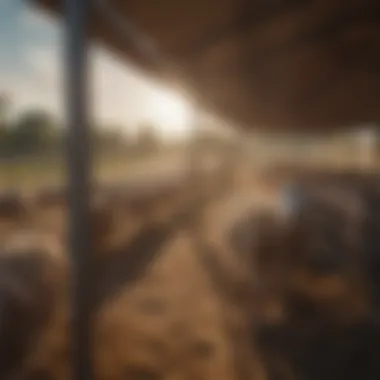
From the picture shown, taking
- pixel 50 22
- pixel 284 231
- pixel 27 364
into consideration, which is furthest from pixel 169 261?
pixel 50 22

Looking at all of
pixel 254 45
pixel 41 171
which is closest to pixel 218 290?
pixel 254 45

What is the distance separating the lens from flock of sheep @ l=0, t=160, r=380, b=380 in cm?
98

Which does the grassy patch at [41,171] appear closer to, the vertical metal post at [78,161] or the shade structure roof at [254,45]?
the vertical metal post at [78,161]

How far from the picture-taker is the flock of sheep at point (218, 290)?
0.98 meters

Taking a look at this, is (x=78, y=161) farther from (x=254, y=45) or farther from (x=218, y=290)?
(x=218, y=290)

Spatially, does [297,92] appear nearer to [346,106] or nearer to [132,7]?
[346,106]

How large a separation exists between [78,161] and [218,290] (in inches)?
44.3

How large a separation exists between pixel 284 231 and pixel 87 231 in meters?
1.63

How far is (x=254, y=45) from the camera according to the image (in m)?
1.32

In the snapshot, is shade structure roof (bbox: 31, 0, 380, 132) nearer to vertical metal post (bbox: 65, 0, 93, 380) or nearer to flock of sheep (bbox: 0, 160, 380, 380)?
vertical metal post (bbox: 65, 0, 93, 380)

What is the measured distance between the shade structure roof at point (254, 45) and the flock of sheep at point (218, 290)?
1.19 feet

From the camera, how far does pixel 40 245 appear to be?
1119 mm

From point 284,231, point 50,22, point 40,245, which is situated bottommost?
point 284,231

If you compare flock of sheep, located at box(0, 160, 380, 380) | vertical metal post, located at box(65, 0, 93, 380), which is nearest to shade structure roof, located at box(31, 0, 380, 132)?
vertical metal post, located at box(65, 0, 93, 380)
